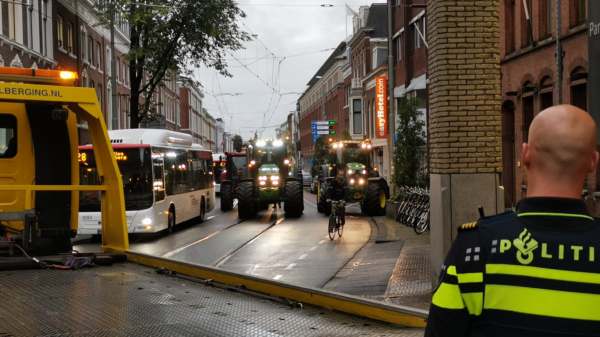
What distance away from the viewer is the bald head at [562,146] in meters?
2.05

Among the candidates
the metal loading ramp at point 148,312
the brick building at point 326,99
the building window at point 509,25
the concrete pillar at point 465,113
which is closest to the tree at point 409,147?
the building window at point 509,25

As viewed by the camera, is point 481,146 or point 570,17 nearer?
point 481,146

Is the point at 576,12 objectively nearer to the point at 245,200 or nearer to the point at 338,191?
the point at 338,191

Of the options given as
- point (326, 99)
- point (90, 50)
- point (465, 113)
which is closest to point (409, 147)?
point (465, 113)

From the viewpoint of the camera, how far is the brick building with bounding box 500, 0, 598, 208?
19.0 m

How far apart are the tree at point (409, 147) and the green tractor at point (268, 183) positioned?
171 inches

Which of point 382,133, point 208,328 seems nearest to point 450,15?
point 208,328

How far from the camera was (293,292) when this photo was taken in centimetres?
552

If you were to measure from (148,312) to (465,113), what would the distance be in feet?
18.1

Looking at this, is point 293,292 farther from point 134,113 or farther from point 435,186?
point 134,113

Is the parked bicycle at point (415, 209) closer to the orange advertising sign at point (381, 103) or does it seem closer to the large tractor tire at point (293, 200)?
the large tractor tire at point (293, 200)

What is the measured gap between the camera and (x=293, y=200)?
26250 mm

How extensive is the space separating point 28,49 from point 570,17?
21904 millimetres

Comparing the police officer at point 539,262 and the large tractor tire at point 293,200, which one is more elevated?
the police officer at point 539,262
